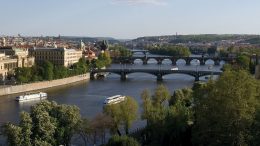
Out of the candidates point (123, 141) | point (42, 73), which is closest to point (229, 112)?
point (123, 141)

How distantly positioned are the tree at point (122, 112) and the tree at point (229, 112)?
9.78 ft

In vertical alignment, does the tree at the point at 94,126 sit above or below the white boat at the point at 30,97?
above

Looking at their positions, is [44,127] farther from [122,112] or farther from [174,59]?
[174,59]

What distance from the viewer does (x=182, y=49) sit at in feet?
196

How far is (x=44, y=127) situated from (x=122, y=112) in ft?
8.81

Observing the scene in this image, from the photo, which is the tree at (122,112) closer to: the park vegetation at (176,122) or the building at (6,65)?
the park vegetation at (176,122)

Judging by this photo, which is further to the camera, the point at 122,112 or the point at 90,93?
the point at 90,93

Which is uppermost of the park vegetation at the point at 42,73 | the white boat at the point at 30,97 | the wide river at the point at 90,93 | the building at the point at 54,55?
the building at the point at 54,55

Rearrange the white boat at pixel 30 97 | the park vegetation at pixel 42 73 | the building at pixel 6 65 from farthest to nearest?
1. the building at pixel 6 65
2. the park vegetation at pixel 42 73
3. the white boat at pixel 30 97

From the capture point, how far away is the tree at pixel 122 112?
12352 mm

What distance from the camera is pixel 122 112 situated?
12.5m

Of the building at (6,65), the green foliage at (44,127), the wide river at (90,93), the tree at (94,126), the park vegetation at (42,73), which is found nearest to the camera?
the green foliage at (44,127)

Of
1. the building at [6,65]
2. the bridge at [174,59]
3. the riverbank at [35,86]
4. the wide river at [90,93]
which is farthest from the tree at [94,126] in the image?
the bridge at [174,59]

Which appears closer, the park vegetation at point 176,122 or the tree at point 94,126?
the park vegetation at point 176,122
